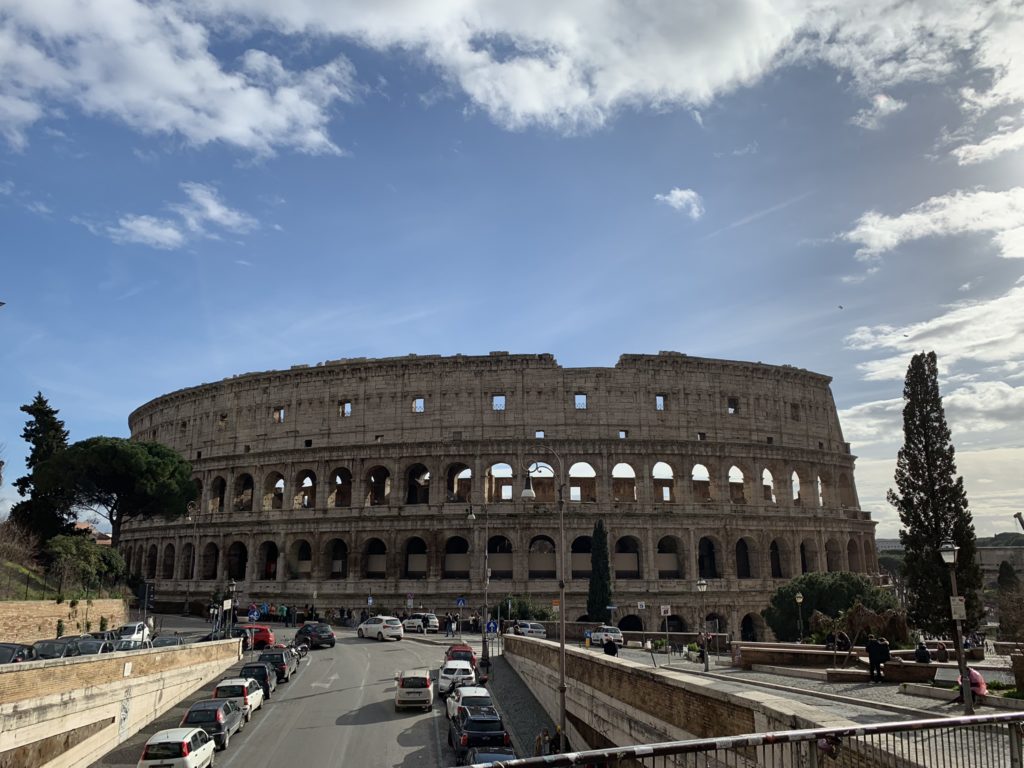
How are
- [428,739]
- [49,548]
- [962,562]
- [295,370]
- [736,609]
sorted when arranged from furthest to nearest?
[295,370] < [736,609] < [49,548] < [962,562] < [428,739]

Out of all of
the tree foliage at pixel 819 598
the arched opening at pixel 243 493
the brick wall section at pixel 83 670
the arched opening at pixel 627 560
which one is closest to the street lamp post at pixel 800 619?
the tree foliage at pixel 819 598

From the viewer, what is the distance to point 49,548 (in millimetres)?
45156

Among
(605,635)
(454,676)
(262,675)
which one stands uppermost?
(605,635)

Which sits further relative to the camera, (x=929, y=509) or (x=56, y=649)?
(x=929, y=509)

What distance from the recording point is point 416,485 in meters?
60.8

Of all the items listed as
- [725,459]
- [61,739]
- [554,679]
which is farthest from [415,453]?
[61,739]

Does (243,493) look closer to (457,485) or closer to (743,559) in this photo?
(457,485)

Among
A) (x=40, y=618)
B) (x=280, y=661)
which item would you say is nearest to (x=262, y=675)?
(x=280, y=661)

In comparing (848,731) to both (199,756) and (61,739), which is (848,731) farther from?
(61,739)

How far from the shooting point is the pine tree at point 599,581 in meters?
48.5

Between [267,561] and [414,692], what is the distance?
41.8 metres

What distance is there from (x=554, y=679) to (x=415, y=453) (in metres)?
33.7

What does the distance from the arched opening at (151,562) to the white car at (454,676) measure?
1930 inches

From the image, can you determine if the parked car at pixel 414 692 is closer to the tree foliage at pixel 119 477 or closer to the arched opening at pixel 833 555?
the tree foliage at pixel 119 477
